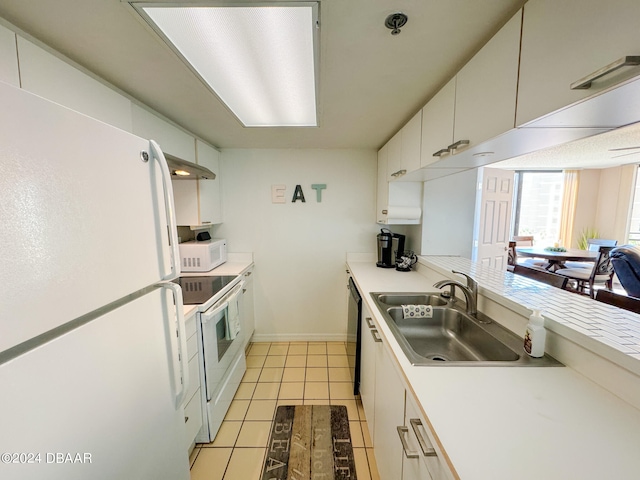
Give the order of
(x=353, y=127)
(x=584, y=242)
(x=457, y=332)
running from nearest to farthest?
1. (x=457, y=332)
2. (x=353, y=127)
3. (x=584, y=242)

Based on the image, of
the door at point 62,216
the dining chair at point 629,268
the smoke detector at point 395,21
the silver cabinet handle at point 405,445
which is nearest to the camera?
the door at point 62,216

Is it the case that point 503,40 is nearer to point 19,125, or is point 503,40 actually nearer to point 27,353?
point 19,125

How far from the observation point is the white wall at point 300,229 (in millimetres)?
2807

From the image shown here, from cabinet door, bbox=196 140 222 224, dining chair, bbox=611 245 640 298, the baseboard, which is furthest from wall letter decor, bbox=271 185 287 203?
dining chair, bbox=611 245 640 298

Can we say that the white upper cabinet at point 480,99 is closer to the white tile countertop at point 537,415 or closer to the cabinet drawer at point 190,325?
the white tile countertop at point 537,415

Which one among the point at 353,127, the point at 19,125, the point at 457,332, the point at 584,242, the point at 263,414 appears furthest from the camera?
the point at 584,242

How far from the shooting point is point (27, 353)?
0.47 metres

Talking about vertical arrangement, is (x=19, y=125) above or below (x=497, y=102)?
below

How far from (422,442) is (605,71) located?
3.39ft

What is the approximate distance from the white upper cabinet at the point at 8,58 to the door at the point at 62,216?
580 mm

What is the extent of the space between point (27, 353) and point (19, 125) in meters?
0.43

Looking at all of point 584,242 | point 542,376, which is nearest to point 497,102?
point 542,376

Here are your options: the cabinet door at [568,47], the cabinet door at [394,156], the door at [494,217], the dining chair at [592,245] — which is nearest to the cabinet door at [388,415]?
the cabinet door at [568,47]

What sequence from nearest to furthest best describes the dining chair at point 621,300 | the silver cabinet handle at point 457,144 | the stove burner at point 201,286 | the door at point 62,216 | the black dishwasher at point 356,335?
the door at point 62,216
the silver cabinet handle at point 457,144
the dining chair at point 621,300
the stove burner at point 201,286
the black dishwasher at point 356,335
